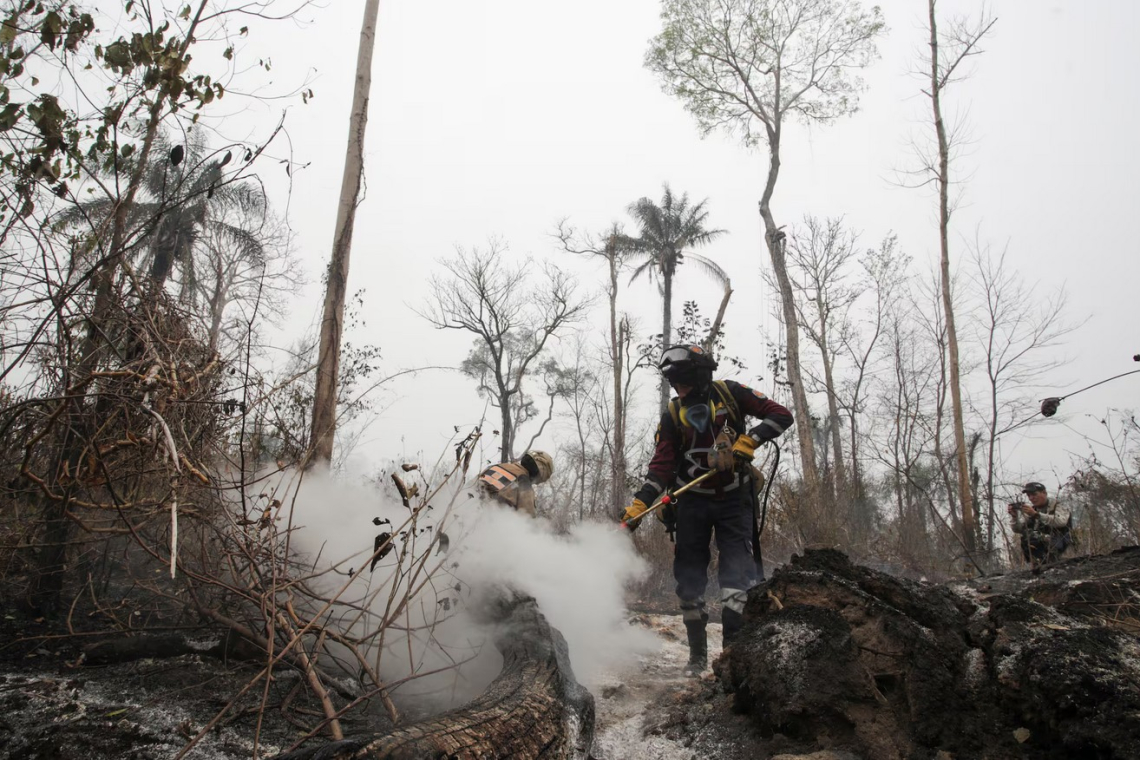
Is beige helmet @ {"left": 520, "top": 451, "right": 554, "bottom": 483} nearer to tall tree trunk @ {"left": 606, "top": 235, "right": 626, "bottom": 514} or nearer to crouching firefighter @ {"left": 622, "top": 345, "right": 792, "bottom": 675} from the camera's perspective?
crouching firefighter @ {"left": 622, "top": 345, "right": 792, "bottom": 675}

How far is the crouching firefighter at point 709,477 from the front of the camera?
4.20 meters

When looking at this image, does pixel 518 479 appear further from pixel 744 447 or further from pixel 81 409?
pixel 81 409

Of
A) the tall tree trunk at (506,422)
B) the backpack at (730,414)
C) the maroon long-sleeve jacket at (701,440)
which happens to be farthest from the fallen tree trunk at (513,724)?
the tall tree trunk at (506,422)

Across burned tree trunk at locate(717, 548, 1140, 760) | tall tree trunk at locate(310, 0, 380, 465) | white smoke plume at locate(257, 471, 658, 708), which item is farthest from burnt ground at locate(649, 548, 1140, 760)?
tall tree trunk at locate(310, 0, 380, 465)

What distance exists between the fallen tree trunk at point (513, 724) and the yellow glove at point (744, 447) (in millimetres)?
1661

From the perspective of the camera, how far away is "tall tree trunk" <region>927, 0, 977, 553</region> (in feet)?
35.3

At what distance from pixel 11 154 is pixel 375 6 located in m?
5.26

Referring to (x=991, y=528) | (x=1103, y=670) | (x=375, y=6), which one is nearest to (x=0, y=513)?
(x=1103, y=670)

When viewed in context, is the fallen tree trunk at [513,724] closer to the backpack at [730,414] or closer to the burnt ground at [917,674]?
the burnt ground at [917,674]

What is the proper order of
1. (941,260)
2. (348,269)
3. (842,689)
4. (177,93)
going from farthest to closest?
1. (941,260)
2. (348,269)
3. (177,93)
4. (842,689)

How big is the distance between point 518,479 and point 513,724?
11.1ft

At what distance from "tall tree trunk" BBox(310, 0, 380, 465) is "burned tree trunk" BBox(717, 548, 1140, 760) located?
4.27 metres

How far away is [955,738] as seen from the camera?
233 cm

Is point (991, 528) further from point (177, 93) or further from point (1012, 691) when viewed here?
point (177, 93)
